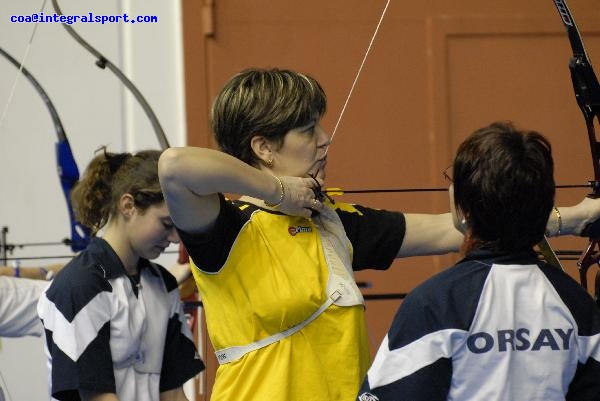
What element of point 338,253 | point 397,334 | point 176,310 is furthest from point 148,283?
point 397,334

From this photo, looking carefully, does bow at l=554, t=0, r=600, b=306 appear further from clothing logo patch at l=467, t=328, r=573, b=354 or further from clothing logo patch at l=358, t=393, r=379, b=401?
clothing logo patch at l=358, t=393, r=379, b=401

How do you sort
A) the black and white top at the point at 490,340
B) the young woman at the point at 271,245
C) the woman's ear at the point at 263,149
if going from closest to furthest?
the black and white top at the point at 490,340 → the young woman at the point at 271,245 → the woman's ear at the point at 263,149

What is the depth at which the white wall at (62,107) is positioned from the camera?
11.3 ft

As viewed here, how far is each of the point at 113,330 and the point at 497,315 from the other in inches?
30.9

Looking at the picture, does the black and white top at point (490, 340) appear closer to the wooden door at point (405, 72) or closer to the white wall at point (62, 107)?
the wooden door at point (405, 72)

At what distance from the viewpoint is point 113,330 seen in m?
1.78

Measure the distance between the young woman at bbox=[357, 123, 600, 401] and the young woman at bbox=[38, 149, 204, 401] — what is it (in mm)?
652

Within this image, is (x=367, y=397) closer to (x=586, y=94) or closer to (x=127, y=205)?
(x=586, y=94)

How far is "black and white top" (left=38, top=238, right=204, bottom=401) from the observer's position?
1.71m

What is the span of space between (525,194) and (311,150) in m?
0.38

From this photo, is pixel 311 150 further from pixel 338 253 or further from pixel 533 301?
pixel 533 301

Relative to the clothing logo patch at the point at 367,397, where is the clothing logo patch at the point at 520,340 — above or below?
above

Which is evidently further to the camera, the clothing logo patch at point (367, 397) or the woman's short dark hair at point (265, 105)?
the woman's short dark hair at point (265, 105)

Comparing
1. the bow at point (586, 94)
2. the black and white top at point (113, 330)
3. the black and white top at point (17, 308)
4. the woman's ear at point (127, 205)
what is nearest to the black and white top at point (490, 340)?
the bow at point (586, 94)
